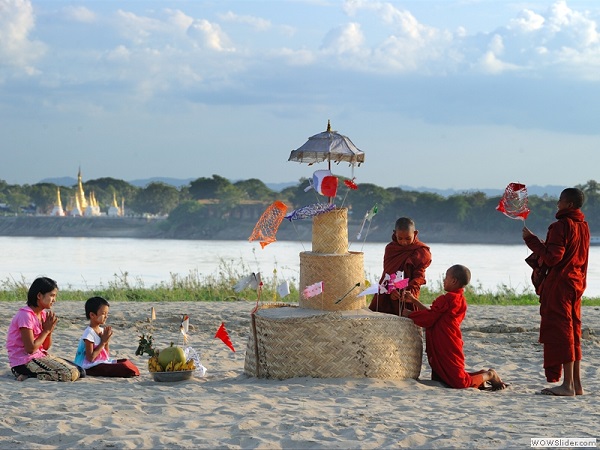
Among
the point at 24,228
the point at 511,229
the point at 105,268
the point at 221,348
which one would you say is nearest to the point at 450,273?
the point at 221,348

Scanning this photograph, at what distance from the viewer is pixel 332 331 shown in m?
6.76

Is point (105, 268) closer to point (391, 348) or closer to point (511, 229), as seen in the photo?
point (511, 229)

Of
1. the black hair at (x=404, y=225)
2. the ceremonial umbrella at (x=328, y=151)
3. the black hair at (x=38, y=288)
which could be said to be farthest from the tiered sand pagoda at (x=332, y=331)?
the black hair at (x=38, y=288)

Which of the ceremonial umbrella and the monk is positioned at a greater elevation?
the ceremonial umbrella

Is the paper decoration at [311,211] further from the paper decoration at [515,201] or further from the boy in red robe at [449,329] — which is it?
the paper decoration at [515,201]

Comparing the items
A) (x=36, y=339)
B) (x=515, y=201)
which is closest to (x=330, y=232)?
(x=515, y=201)

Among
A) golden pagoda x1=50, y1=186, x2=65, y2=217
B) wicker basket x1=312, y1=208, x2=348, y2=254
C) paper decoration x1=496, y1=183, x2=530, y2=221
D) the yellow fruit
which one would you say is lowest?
the yellow fruit

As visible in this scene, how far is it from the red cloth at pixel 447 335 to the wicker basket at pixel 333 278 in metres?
0.53

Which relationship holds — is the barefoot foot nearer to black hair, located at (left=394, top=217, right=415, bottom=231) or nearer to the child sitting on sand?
black hair, located at (left=394, top=217, right=415, bottom=231)

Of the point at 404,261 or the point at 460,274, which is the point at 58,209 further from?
the point at 460,274

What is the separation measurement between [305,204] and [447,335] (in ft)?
217

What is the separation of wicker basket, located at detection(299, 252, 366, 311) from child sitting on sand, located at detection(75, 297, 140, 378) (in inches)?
65.9

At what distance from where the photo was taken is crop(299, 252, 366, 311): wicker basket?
7059 millimetres

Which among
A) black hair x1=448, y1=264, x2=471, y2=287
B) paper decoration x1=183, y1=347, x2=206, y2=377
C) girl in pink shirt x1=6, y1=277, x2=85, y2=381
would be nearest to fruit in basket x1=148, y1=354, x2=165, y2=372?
paper decoration x1=183, y1=347, x2=206, y2=377
